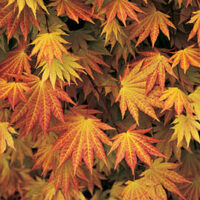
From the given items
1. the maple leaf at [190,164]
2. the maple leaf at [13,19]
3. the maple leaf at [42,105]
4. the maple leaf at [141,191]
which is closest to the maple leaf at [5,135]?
the maple leaf at [42,105]

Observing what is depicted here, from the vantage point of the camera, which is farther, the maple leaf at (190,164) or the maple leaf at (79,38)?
the maple leaf at (190,164)

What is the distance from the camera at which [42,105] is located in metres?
1.56

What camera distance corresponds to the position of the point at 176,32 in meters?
1.99

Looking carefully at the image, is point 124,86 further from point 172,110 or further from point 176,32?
point 176,32

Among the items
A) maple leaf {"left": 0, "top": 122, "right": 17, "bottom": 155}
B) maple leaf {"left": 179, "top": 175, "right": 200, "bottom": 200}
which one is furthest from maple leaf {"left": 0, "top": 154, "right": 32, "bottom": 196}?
maple leaf {"left": 179, "top": 175, "right": 200, "bottom": 200}

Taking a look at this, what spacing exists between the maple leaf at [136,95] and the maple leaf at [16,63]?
1.89 feet

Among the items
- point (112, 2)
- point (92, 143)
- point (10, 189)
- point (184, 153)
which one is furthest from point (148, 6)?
point (10, 189)

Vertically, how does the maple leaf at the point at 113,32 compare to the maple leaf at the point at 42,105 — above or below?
above

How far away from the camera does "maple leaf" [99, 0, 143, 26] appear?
1563 mm

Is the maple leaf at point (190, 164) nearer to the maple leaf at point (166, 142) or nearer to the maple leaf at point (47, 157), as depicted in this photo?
the maple leaf at point (166, 142)

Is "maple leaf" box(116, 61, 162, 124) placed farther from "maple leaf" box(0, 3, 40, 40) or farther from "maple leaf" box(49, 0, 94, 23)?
"maple leaf" box(0, 3, 40, 40)

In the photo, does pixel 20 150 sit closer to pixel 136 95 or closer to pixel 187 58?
pixel 136 95

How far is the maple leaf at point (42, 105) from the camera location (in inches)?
60.9

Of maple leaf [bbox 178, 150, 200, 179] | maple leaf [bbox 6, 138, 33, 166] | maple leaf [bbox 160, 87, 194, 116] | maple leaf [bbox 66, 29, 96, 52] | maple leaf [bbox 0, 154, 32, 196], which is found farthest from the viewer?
maple leaf [bbox 0, 154, 32, 196]
